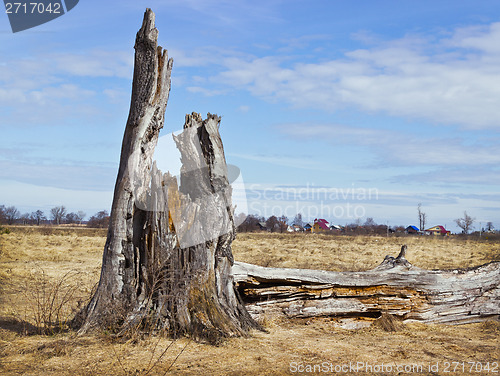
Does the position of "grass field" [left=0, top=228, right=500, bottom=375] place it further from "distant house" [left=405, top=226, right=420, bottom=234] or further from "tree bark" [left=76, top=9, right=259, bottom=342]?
"distant house" [left=405, top=226, right=420, bottom=234]

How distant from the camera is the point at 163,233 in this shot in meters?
7.00

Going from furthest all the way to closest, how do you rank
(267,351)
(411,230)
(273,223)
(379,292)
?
(411,230)
(273,223)
(379,292)
(267,351)

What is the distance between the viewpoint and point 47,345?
6.13 meters

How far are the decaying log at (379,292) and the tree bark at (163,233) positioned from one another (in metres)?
0.74

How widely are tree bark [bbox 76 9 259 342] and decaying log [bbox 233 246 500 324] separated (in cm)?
74

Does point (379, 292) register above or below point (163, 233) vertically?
below

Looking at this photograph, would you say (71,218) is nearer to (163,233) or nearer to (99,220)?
(99,220)

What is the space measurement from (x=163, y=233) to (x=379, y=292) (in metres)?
4.04

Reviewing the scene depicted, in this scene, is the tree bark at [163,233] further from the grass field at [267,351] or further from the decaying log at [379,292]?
the decaying log at [379,292]

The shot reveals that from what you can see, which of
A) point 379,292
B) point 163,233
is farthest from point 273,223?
point 163,233

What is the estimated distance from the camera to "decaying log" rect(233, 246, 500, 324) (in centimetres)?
809

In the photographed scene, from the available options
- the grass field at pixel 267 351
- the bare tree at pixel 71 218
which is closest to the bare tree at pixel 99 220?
the bare tree at pixel 71 218

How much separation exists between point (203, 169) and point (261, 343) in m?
2.72

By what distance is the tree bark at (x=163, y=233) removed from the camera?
22.3ft
